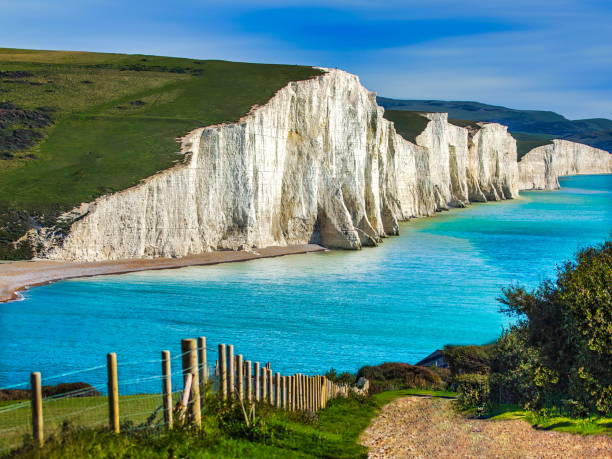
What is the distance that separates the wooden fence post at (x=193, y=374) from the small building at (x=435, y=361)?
20.0m

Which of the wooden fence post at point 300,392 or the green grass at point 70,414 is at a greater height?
the green grass at point 70,414

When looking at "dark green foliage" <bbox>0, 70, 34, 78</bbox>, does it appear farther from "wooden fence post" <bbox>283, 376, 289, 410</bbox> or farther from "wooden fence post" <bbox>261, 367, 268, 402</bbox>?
"wooden fence post" <bbox>261, 367, 268, 402</bbox>

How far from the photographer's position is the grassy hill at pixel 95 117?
52656mm

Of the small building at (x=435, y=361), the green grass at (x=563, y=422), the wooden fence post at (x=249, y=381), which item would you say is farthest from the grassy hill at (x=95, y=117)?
the green grass at (x=563, y=422)

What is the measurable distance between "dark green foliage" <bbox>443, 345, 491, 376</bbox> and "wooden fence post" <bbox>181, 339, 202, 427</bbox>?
16857 millimetres

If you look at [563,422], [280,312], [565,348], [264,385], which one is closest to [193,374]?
[264,385]

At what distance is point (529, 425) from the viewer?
14.3 meters

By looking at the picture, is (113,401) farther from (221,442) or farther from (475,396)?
(475,396)

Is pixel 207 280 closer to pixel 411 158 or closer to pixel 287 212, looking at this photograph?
pixel 287 212

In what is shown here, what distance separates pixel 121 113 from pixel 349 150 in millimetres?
22516

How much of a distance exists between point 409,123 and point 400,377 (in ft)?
313

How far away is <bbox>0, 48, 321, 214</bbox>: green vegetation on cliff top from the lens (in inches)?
2142

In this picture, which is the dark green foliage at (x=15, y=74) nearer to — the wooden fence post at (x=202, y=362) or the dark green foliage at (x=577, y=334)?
the dark green foliage at (x=577, y=334)

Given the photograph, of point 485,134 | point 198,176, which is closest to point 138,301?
point 198,176
